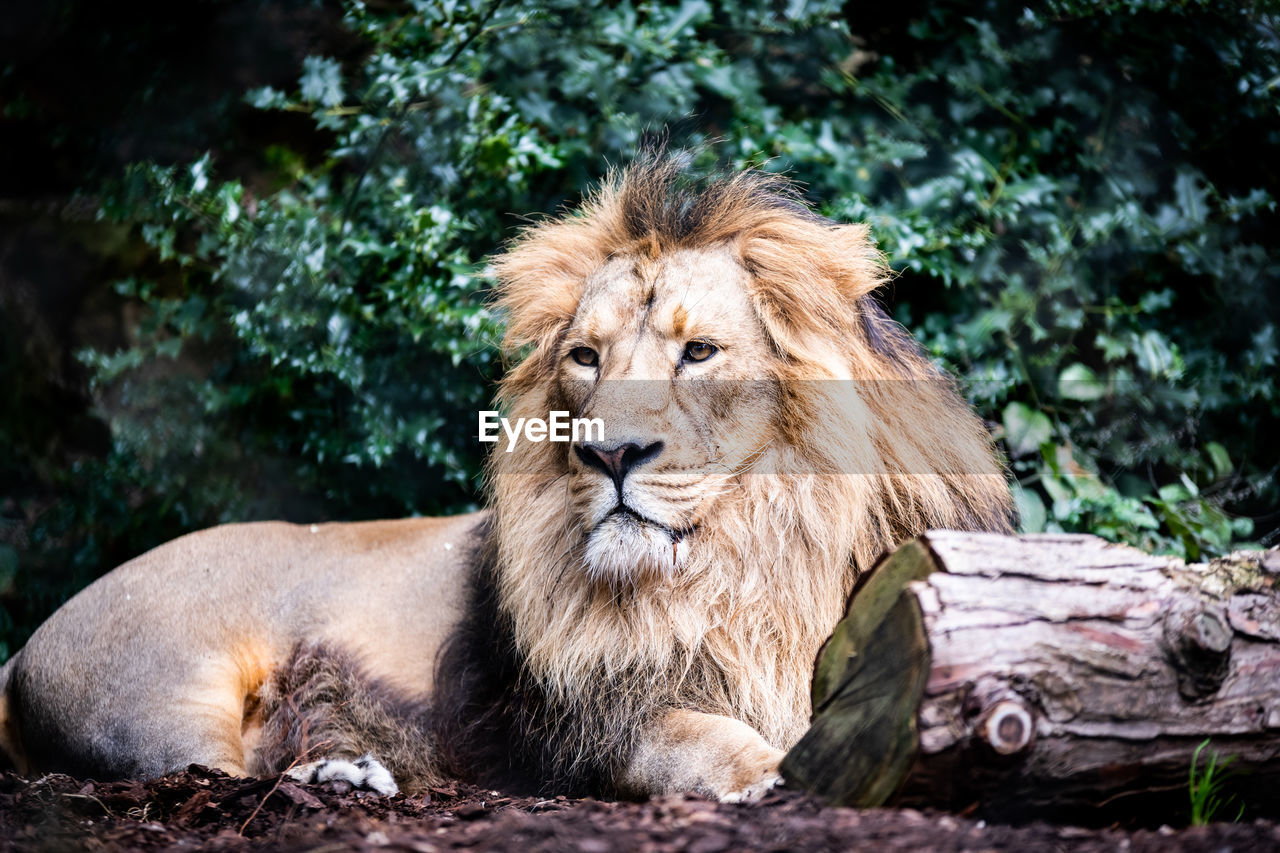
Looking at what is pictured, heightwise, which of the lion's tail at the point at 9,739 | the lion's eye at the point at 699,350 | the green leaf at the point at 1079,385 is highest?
the lion's eye at the point at 699,350

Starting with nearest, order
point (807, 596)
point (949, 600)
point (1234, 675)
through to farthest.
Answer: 1. point (949, 600)
2. point (1234, 675)
3. point (807, 596)

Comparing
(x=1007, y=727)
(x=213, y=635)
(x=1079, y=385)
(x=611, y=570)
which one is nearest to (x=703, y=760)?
(x=611, y=570)

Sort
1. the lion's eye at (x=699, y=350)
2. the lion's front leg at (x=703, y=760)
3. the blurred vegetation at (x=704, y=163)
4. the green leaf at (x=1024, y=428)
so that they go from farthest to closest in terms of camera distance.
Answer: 1. the blurred vegetation at (x=704, y=163)
2. the green leaf at (x=1024, y=428)
3. the lion's eye at (x=699, y=350)
4. the lion's front leg at (x=703, y=760)

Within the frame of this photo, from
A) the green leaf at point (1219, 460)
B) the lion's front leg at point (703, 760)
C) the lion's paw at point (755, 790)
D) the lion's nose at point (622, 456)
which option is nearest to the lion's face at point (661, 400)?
the lion's nose at point (622, 456)

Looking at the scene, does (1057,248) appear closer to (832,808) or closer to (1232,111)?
(1232,111)

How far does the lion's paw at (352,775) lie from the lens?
270cm

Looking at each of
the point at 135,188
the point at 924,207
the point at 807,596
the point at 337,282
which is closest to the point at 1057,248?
the point at 924,207

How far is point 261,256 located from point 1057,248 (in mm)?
3422

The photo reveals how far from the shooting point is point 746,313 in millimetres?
2744

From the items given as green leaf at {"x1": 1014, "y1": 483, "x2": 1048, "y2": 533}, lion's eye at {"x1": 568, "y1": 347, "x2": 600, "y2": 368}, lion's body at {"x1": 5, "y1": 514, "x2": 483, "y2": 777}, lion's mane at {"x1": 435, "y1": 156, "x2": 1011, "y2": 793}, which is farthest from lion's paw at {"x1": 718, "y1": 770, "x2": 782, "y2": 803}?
green leaf at {"x1": 1014, "y1": 483, "x2": 1048, "y2": 533}

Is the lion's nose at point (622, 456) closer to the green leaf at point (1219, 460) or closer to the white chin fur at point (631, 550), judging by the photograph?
the white chin fur at point (631, 550)

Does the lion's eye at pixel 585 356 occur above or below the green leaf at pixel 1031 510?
above

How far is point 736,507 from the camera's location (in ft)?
8.34

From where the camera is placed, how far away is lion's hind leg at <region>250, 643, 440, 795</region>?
3.08 metres
